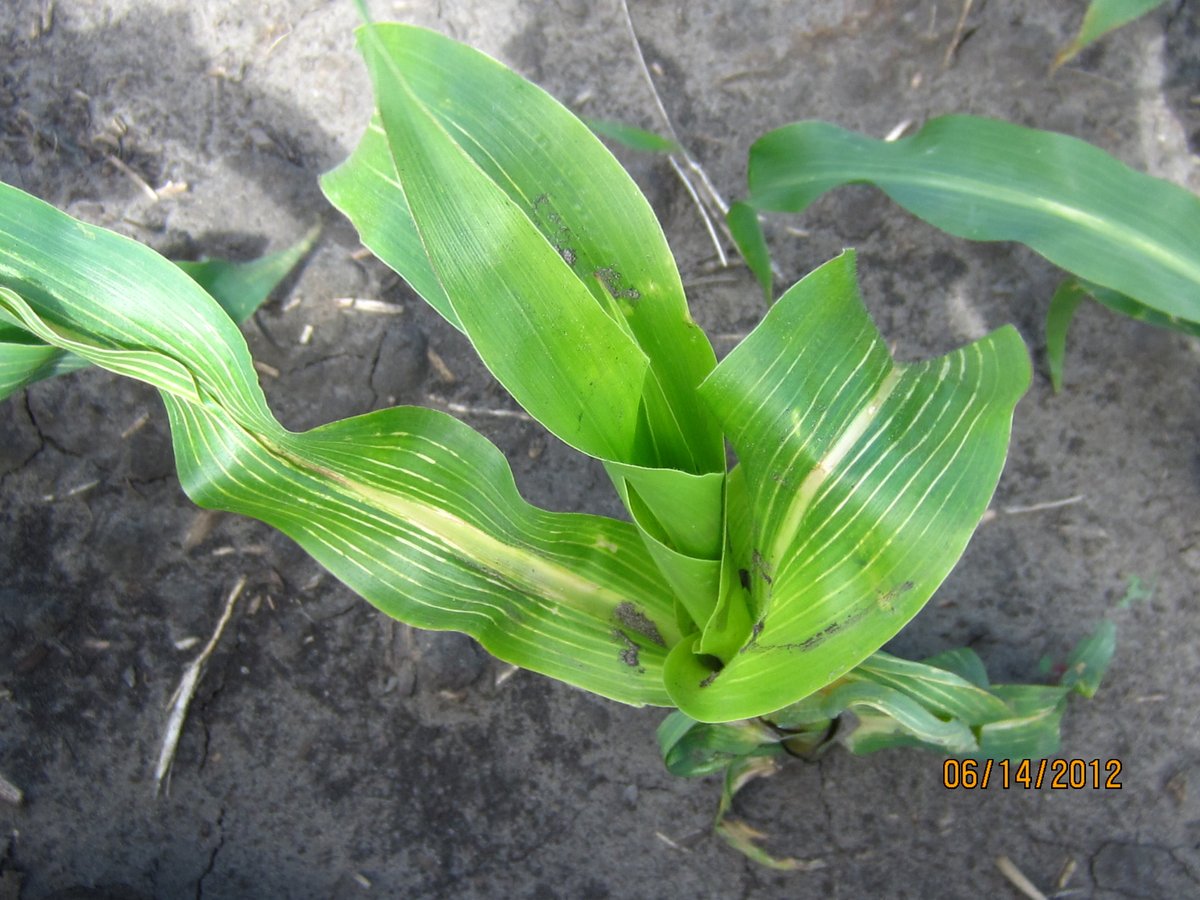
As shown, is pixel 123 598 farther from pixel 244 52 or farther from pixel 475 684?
pixel 244 52

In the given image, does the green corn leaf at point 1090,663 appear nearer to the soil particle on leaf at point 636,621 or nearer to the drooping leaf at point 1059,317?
the drooping leaf at point 1059,317

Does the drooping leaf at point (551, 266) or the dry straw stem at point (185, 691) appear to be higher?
the drooping leaf at point (551, 266)

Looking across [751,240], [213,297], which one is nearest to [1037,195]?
[751,240]

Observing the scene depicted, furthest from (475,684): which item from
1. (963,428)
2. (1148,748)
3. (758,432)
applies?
(1148,748)

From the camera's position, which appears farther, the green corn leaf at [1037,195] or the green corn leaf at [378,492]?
the green corn leaf at [1037,195]

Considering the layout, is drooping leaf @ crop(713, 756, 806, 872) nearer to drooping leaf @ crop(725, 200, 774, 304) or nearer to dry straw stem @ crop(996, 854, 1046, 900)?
dry straw stem @ crop(996, 854, 1046, 900)

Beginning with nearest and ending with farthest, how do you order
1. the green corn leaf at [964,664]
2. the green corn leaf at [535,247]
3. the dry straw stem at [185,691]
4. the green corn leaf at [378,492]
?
1. the green corn leaf at [535,247]
2. the green corn leaf at [378,492]
3. the green corn leaf at [964,664]
4. the dry straw stem at [185,691]

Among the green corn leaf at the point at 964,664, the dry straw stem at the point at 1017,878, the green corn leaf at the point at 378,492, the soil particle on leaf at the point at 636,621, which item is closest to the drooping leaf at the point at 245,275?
the green corn leaf at the point at 378,492

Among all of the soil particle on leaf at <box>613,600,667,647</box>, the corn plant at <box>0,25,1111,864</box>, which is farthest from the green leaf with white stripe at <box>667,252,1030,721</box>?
the soil particle on leaf at <box>613,600,667,647</box>
